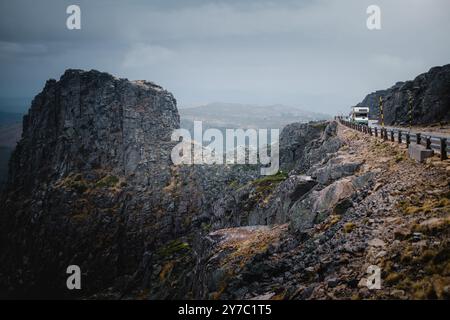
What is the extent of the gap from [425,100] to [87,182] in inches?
3716

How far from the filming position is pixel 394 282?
1516cm

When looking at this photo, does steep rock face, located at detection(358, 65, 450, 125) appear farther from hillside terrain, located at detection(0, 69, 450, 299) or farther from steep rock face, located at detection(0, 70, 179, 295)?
steep rock face, located at detection(0, 70, 179, 295)

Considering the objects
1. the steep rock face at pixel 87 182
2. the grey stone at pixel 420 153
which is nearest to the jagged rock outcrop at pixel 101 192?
the steep rock face at pixel 87 182

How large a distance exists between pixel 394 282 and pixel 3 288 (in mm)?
112041

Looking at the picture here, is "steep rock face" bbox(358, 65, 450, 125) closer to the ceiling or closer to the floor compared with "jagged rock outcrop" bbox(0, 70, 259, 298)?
closer to the ceiling

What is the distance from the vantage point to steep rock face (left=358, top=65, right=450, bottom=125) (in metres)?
55.6

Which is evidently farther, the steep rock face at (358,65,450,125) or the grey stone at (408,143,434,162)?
the steep rock face at (358,65,450,125)

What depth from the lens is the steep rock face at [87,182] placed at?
95250 mm

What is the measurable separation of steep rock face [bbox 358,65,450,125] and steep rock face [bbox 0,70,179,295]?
6226 centimetres

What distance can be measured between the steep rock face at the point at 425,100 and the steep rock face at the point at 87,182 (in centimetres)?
6226

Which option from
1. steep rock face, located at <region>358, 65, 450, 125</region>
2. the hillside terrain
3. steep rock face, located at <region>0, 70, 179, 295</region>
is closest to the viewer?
the hillside terrain

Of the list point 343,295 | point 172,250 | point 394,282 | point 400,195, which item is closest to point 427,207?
point 400,195

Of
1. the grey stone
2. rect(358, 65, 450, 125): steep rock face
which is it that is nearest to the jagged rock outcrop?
rect(358, 65, 450, 125): steep rock face
